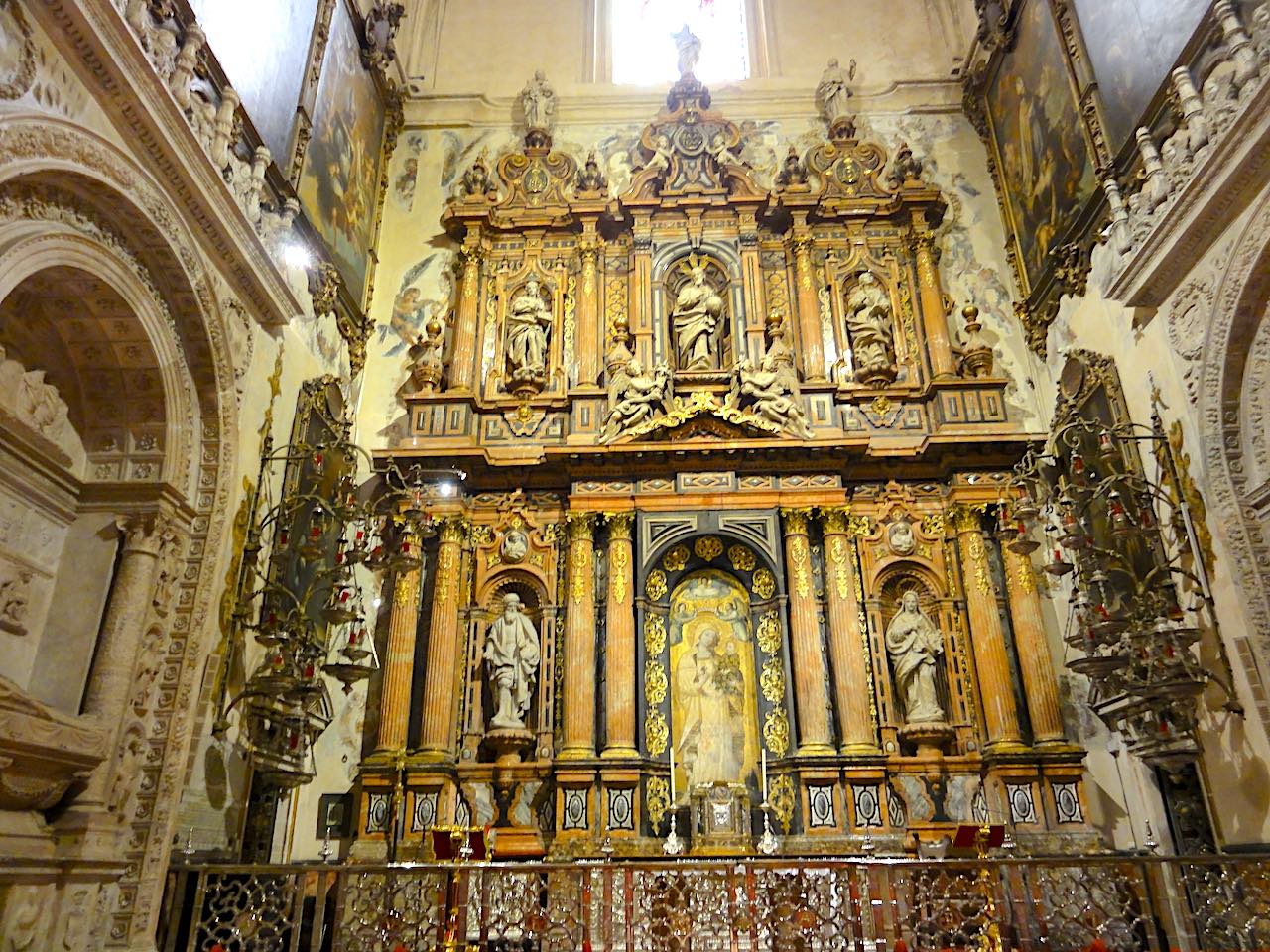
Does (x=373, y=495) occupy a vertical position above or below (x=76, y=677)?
above

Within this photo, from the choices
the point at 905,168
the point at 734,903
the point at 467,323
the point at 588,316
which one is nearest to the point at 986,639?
the point at 734,903

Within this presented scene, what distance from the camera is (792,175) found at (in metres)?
14.6

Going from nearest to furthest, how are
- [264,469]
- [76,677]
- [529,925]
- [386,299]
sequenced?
[529,925], [76,677], [264,469], [386,299]

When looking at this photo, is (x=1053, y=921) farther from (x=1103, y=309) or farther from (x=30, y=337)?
(x=30, y=337)

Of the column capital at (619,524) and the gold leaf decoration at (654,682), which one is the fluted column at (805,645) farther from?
the column capital at (619,524)

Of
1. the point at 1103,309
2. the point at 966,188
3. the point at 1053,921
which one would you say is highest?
the point at 966,188

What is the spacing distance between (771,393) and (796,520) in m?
1.82

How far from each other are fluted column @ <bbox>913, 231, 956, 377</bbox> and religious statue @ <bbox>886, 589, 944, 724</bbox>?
3441 mm

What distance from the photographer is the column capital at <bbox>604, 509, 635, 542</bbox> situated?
Answer: 12.2 m

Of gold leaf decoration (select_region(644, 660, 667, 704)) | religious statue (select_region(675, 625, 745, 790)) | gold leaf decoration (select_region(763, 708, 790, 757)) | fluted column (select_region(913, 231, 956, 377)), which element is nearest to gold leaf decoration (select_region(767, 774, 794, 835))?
gold leaf decoration (select_region(763, 708, 790, 757))

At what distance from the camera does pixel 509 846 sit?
35.1ft

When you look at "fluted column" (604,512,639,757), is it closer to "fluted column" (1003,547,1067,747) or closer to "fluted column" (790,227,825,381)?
"fluted column" (790,227,825,381)

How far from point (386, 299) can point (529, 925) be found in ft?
33.4

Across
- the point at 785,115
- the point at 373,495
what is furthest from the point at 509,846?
the point at 785,115
